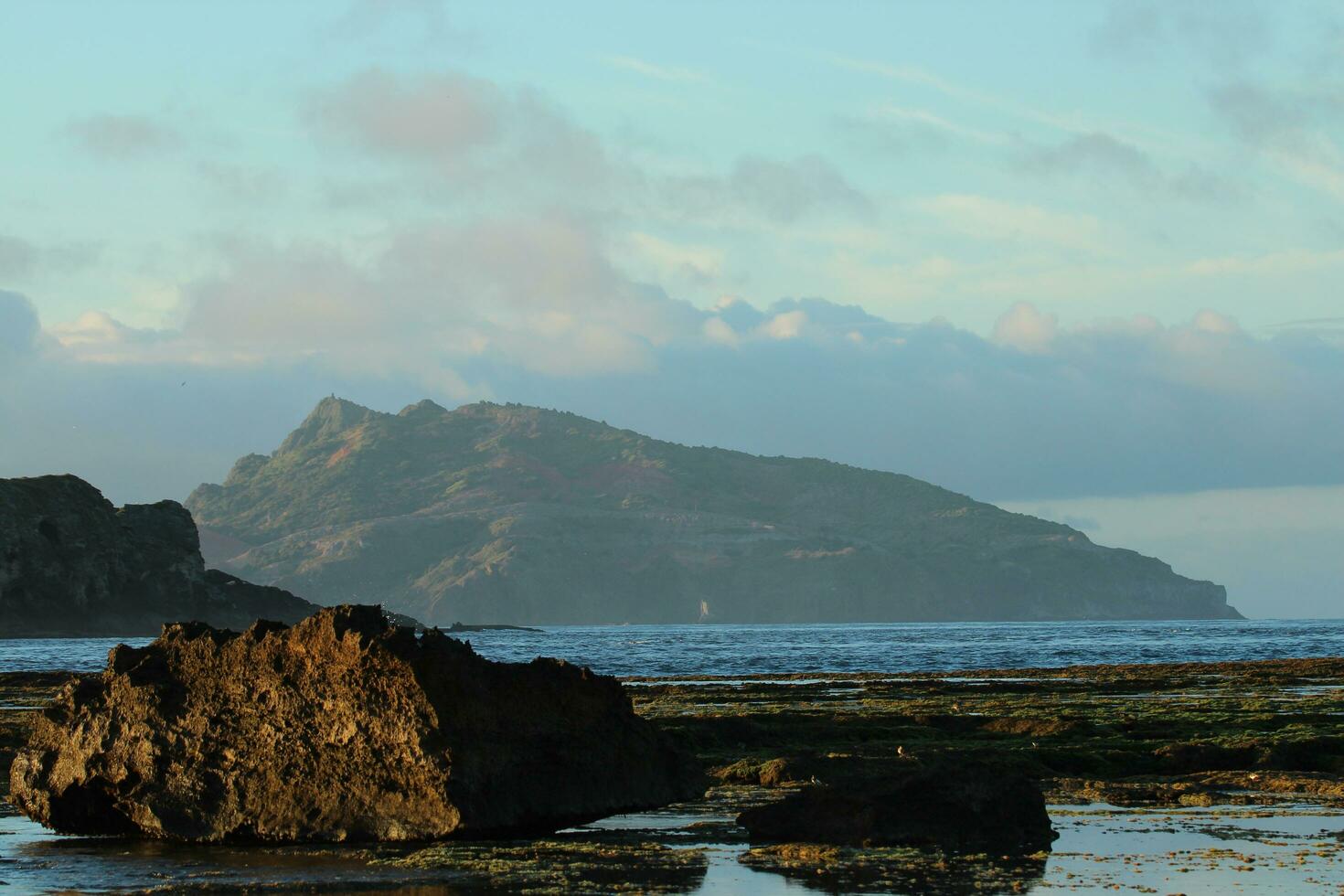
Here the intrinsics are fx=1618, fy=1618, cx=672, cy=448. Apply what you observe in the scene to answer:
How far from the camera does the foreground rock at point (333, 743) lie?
2044 centimetres

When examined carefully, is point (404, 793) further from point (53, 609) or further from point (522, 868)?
point (53, 609)

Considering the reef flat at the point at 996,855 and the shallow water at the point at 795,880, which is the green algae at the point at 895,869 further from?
the shallow water at the point at 795,880

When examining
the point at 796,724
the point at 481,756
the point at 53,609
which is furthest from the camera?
the point at 53,609

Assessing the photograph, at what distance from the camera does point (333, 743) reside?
67.7 ft

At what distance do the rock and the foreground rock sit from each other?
2602 millimetres

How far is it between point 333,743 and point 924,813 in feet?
24.8

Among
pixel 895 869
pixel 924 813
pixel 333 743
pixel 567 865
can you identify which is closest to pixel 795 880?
pixel 895 869

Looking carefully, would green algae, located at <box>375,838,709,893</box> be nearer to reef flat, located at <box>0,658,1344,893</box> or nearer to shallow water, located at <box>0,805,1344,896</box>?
reef flat, located at <box>0,658,1344,893</box>

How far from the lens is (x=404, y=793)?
67.2 ft

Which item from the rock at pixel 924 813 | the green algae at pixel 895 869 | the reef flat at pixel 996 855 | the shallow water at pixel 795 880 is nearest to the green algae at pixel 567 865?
the reef flat at pixel 996 855

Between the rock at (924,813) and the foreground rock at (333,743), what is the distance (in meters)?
2.60

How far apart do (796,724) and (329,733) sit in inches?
729

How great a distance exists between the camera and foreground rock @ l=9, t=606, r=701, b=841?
2044 centimetres

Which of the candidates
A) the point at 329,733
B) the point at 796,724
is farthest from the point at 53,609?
the point at 329,733
